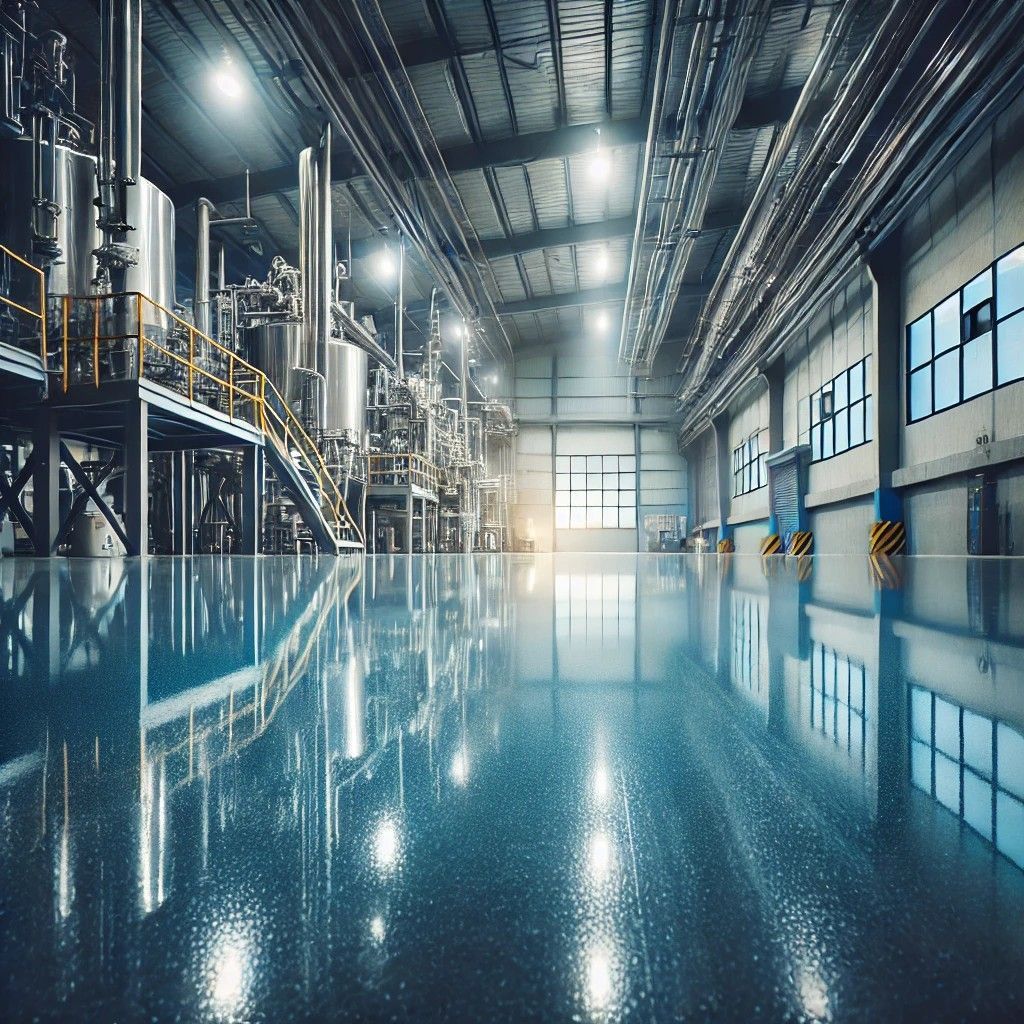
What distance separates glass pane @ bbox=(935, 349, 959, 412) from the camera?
9.84 meters

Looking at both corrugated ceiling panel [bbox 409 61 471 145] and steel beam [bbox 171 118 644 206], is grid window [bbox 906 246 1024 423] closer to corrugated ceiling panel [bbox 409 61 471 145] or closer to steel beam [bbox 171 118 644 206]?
steel beam [bbox 171 118 644 206]

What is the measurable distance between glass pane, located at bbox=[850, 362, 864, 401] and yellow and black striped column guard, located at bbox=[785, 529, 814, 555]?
3243mm

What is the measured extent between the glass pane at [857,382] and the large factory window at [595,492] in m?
15.9

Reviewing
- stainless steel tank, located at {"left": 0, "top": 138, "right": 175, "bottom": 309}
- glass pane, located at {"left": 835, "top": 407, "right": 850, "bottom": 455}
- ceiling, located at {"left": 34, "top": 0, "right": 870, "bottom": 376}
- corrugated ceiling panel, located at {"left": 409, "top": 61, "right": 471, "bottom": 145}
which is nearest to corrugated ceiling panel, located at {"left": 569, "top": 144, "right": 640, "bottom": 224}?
ceiling, located at {"left": 34, "top": 0, "right": 870, "bottom": 376}

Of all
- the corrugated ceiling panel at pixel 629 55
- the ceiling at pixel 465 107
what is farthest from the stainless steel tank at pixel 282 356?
the corrugated ceiling panel at pixel 629 55

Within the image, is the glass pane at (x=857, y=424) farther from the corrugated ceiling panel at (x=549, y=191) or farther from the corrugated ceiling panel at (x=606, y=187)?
the corrugated ceiling panel at (x=549, y=191)

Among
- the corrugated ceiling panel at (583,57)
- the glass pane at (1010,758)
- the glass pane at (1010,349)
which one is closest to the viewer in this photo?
the glass pane at (1010,758)

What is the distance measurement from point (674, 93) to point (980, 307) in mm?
5164

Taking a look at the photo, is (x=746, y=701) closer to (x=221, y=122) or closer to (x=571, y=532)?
(x=221, y=122)

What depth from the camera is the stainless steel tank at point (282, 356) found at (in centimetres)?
1155

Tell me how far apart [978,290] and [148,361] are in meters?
10.6

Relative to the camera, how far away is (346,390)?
1266 centimetres

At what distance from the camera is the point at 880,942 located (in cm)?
39

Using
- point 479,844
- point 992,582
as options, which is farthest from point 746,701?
point 992,582
